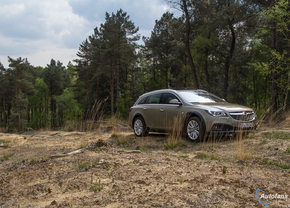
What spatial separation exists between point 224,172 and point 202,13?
19.7m

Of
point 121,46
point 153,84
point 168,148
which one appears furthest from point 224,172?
point 153,84

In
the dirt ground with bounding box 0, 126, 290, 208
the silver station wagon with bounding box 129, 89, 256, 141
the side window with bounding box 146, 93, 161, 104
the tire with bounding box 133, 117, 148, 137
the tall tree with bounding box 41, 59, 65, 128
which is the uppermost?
the tall tree with bounding box 41, 59, 65, 128

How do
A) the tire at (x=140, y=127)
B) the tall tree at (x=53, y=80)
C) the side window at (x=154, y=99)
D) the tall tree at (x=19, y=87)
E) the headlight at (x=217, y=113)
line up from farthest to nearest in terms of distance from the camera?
1. the tall tree at (x=53, y=80)
2. the tall tree at (x=19, y=87)
3. the tire at (x=140, y=127)
4. the side window at (x=154, y=99)
5. the headlight at (x=217, y=113)

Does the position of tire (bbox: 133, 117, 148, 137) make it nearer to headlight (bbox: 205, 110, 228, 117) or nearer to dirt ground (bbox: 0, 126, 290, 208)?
headlight (bbox: 205, 110, 228, 117)

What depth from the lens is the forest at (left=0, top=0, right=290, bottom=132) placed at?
1680cm

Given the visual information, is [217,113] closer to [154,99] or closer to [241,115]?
[241,115]

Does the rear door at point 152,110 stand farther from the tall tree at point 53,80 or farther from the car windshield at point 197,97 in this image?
the tall tree at point 53,80

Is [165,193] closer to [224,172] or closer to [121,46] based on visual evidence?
[224,172]

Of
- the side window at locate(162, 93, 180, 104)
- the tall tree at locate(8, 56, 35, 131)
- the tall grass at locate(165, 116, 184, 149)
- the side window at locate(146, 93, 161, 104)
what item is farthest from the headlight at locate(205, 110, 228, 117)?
the tall tree at locate(8, 56, 35, 131)

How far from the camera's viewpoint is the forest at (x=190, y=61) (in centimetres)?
1680

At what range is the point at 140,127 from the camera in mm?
9648

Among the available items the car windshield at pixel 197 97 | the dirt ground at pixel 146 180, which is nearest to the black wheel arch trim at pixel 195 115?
the car windshield at pixel 197 97

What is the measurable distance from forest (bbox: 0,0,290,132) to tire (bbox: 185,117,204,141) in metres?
5.82

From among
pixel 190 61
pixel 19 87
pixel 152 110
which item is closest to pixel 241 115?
pixel 152 110
